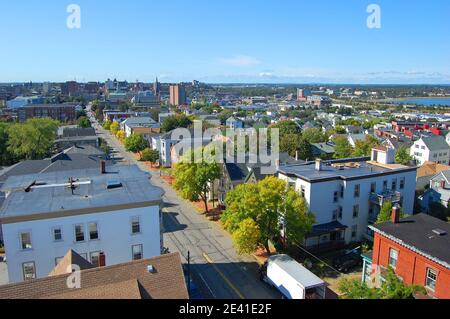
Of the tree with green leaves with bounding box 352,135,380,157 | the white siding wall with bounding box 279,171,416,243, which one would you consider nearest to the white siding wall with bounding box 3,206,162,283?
the white siding wall with bounding box 279,171,416,243

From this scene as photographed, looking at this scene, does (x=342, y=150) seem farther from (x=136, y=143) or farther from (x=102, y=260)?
(x=102, y=260)

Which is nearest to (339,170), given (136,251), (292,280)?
(292,280)

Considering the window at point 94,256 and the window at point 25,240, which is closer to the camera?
the window at point 25,240

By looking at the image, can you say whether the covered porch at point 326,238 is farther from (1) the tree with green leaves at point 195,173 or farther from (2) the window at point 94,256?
(2) the window at point 94,256

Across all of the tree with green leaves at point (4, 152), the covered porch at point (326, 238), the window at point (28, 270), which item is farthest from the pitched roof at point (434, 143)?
the tree with green leaves at point (4, 152)

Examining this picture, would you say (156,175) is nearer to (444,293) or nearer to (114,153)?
(114,153)

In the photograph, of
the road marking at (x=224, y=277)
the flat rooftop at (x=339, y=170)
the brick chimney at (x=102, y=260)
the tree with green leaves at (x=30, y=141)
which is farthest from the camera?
the tree with green leaves at (x=30, y=141)
